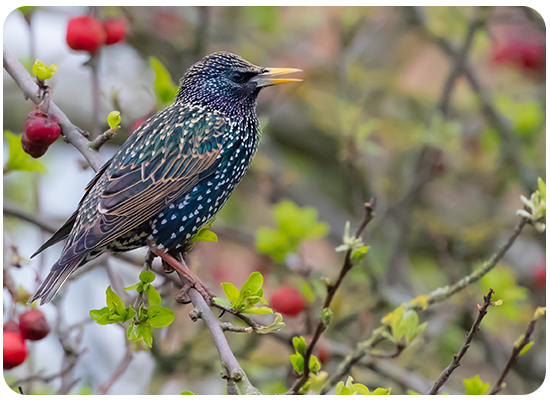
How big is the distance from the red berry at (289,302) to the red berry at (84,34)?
1.77m

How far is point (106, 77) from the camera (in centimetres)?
489

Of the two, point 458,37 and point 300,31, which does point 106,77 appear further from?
point 458,37

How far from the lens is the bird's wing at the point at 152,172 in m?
2.61

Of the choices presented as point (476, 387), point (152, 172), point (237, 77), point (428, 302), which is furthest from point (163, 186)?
point (476, 387)

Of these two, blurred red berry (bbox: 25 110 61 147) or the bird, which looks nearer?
blurred red berry (bbox: 25 110 61 147)

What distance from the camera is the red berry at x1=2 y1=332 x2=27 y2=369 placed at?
2475mm

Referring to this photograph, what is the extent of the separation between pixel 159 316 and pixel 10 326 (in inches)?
36.3

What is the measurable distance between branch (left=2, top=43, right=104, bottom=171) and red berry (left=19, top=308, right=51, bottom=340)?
0.77 meters

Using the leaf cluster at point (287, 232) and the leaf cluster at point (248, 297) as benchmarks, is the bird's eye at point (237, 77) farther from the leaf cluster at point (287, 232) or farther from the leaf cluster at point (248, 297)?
the leaf cluster at point (248, 297)

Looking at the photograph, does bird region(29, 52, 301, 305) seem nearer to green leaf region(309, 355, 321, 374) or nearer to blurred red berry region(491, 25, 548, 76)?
green leaf region(309, 355, 321, 374)

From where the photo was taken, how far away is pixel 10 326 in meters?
2.58

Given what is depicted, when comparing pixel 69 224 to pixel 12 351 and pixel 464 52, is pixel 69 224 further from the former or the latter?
pixel 464 52

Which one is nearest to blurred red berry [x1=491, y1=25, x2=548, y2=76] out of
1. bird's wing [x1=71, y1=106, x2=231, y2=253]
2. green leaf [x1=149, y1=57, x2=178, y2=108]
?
green leaf [x1=149, y1=57, x2=178, y2=108]

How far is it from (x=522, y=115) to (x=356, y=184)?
1595 millimetres
